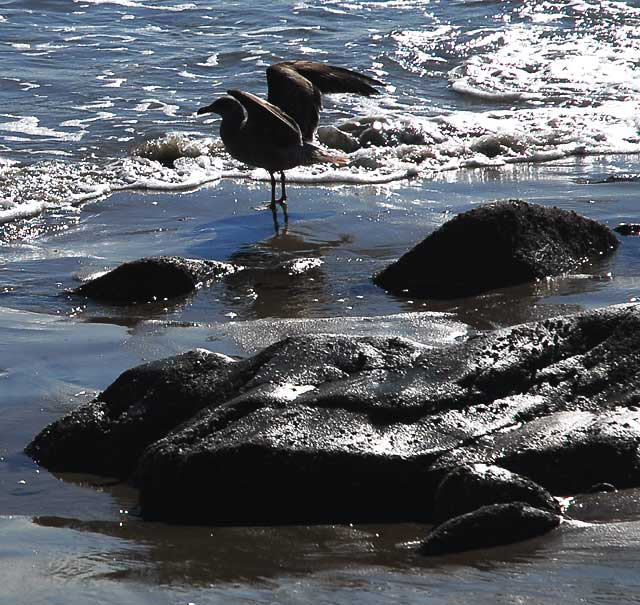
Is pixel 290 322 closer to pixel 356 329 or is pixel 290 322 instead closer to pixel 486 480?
pixel 356 329

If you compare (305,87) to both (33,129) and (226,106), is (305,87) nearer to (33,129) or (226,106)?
(226,106)

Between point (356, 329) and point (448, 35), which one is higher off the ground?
point (448, 35)

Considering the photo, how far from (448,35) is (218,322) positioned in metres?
10.4

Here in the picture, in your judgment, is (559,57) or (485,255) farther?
(559,57)

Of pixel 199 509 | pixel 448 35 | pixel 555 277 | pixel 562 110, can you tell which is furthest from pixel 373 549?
pixel 448 35

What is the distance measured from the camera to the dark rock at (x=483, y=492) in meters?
3.21

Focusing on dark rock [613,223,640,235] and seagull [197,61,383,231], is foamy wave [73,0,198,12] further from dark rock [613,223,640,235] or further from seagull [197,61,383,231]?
dark rock [613,223,640,235]

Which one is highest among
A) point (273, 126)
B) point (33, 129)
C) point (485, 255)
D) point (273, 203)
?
point (273, 126)

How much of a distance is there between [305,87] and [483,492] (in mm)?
6432

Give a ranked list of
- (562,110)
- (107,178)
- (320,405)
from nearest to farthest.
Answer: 1. (320,405)
2. (107,178)
3. (562,110)

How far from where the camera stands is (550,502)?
322cm

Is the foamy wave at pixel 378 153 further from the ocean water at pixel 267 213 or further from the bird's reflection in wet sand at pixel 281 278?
the bird's reflection in wet sand at pixel 281 278

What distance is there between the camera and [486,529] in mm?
2977

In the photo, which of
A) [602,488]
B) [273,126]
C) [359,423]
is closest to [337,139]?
[273,126]
